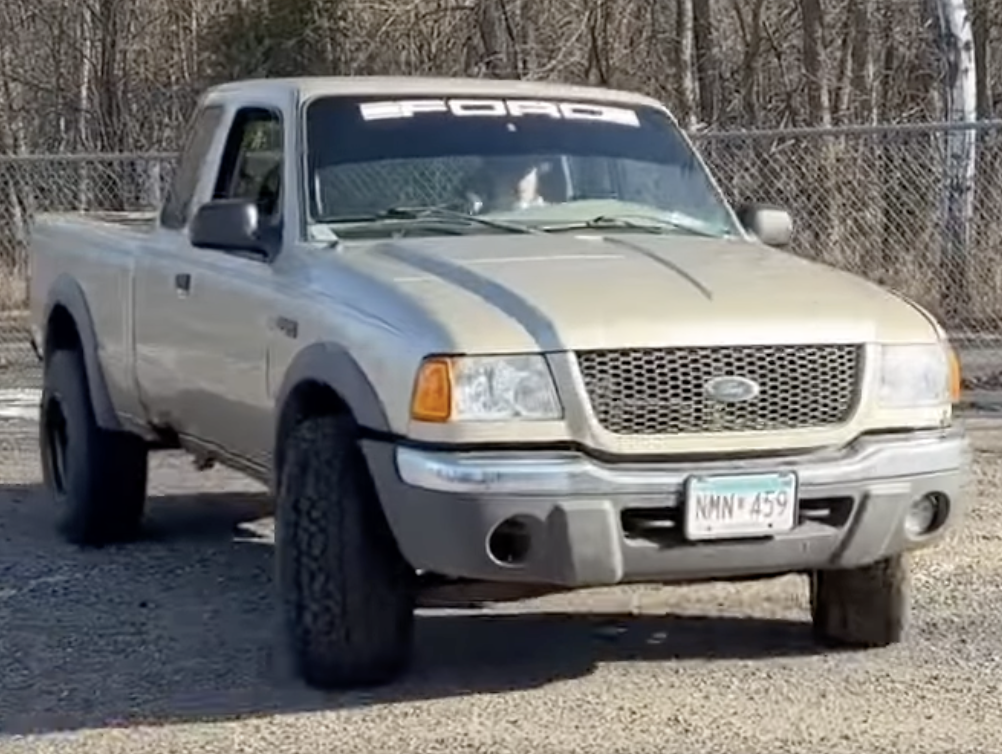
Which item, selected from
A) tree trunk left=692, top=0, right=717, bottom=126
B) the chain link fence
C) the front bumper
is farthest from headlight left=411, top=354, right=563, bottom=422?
tree trunk left=692, top=0, right=717, bottom=126

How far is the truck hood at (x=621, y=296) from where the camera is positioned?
613cm

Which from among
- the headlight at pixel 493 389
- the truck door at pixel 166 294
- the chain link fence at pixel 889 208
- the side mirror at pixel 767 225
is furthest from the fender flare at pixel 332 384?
the chain link fence at pixel 889 208

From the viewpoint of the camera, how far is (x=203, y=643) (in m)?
7.35

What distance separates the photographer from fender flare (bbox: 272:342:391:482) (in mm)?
6293

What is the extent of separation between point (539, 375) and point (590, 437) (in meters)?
0.22

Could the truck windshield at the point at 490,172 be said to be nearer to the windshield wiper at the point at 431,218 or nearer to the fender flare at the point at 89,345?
the windshield wiper at the point at 431,218

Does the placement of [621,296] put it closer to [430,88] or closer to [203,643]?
[430,88]

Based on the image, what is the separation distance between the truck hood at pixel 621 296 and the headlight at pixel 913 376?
0.05 metres

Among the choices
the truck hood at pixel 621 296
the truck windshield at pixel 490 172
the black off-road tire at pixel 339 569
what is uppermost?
the truck windshield at pixel 490 172

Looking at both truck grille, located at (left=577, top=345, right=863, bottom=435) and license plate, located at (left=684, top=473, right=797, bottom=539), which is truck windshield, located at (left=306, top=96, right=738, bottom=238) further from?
license plate, located at (left=684, top=473, right=797, bottom=539)

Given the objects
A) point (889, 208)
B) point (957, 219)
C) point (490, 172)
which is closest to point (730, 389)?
point (490, 172)

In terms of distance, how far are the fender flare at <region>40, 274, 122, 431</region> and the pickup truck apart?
1.20m

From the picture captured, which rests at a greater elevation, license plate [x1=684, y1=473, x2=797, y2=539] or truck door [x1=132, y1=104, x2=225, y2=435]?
truck door [x1=132, y1=104, x2=225, y2=435]

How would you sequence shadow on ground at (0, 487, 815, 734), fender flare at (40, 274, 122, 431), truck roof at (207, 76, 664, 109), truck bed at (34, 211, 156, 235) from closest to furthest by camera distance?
shadow on ground at (0, 487, 815, 734) → truck roof at (207, 76, 664, 109) → fender flare at (40, 274, 122, 431) → truck bed at (34, 211, 156, 235)
